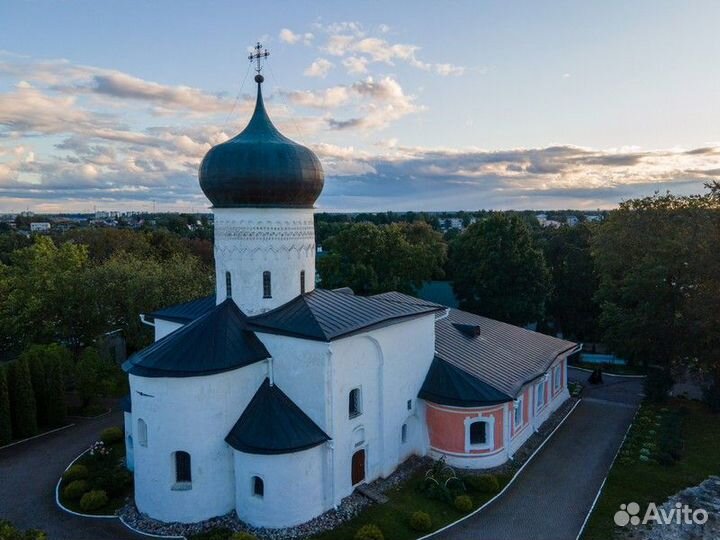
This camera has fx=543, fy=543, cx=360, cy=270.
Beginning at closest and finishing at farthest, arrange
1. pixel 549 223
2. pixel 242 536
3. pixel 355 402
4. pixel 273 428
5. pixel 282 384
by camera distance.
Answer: pixel 242 536
pixel 273 428
pixel 282 384
pixel 355 402
pixel 549 223

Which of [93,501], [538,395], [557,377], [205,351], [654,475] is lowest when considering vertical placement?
[654,475]

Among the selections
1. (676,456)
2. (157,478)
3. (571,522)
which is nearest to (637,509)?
(571,522)

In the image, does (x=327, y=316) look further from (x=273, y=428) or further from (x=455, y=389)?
(x=455, y=389)

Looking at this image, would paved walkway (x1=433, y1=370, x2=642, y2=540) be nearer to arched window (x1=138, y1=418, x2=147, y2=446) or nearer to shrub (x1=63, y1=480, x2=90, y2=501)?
arched window (x1=138, y1=418, x2=147, y2=446)

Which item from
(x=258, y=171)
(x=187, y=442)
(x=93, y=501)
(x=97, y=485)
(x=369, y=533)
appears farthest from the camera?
(x=258, y=171)

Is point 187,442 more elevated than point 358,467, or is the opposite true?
point 187,442

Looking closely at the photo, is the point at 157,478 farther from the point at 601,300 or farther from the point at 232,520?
the point at 601,300

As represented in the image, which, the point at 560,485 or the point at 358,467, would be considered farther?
the point at 560,485

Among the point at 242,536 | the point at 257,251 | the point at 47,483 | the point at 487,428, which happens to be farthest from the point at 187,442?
the point at 487,428
